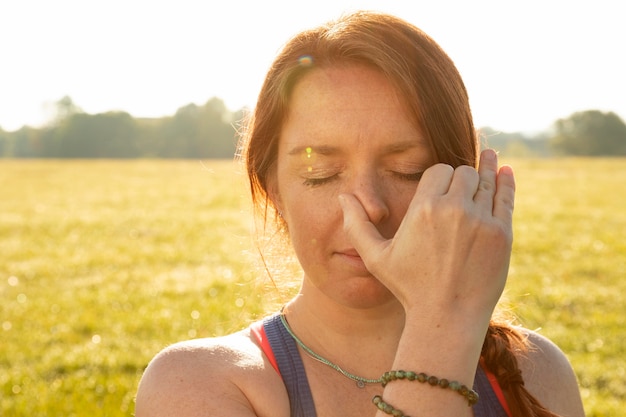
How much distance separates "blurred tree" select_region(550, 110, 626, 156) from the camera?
10388 cm

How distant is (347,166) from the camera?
225 cm

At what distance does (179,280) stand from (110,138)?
248 feet

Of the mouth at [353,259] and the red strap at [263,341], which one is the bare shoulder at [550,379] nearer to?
the mouth at [353,259]

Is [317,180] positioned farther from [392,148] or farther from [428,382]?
[428,382]

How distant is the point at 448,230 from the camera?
175cm

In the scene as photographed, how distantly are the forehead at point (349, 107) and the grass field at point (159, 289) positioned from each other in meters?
1.10

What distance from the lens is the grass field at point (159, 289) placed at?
6.88 meters

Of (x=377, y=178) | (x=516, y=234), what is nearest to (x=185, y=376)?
(x=377, y=178)

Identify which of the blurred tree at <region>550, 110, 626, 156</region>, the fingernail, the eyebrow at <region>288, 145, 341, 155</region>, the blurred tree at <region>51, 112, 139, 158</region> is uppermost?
the fingernail

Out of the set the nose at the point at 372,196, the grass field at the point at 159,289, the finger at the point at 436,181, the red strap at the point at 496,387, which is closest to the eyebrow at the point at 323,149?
the nose at the point at 372,196

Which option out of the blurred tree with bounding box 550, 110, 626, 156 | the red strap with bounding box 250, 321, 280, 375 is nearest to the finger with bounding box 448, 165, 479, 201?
the red strap with bounding box 250, 321, 280, 375

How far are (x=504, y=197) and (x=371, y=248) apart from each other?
1.34 feet

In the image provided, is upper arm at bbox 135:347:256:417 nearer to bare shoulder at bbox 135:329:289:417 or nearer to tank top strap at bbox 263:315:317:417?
bare shoulder at bbox 135:329:289:417

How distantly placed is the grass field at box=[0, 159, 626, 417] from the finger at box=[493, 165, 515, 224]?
5.48 ft
